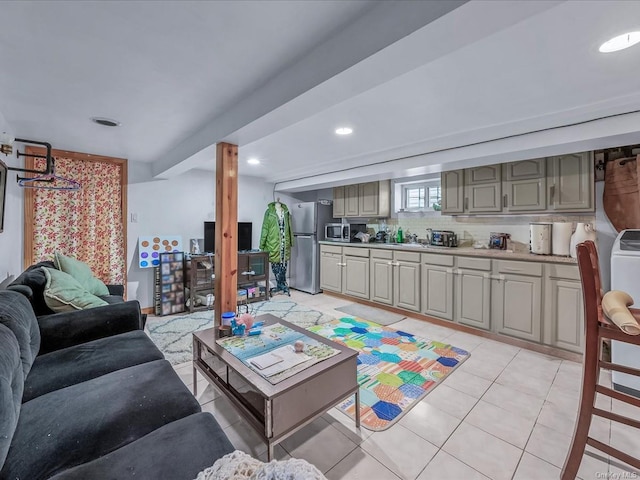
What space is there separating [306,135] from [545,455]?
2.96 m

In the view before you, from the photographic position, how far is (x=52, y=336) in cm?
186

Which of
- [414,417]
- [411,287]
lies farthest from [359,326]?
[414,417]

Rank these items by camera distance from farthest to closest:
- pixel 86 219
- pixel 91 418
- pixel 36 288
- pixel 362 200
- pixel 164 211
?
pixel 362 200 < pixel 164 211 < pixel 86 219 < pixel 36 288 < pixel 91 418

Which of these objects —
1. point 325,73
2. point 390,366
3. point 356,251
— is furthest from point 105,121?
point 356,251

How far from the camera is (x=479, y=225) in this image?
378 centimetres

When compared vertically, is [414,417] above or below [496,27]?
below

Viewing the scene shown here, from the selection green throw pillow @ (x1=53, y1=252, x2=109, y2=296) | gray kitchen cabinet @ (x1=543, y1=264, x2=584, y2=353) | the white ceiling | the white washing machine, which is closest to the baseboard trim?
gray kitchen cabinet @ (x1=543, y1=264, x2=584, y2=353)

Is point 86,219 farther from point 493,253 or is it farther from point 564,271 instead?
point 564,271

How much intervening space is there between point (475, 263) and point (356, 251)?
1795 mm

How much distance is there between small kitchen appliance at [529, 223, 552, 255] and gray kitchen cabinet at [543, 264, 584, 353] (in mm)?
293

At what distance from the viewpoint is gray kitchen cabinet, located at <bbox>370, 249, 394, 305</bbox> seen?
163 inches

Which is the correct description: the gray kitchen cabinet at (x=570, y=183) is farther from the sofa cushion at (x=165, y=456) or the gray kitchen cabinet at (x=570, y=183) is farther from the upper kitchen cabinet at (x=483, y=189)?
the sofa cushion at (x=165, y=456)

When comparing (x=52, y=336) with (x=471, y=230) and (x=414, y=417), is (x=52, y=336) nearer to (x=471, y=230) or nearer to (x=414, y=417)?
(x=414, y=417)

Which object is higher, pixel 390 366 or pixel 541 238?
pixel 541 238
